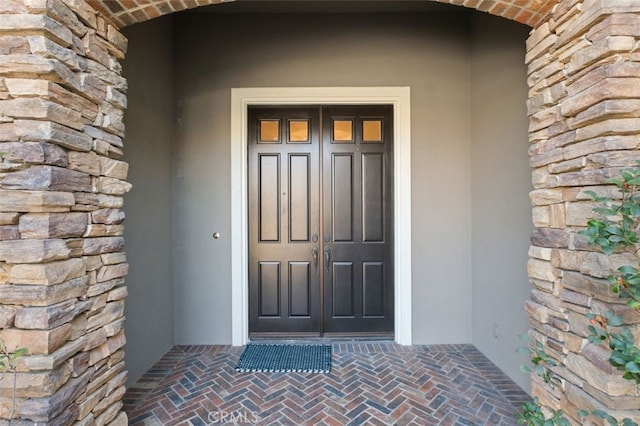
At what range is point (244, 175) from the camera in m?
2.87

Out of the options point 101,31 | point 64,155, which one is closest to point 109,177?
point 64,155

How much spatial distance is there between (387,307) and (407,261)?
21.9 inches

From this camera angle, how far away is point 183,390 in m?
2.18

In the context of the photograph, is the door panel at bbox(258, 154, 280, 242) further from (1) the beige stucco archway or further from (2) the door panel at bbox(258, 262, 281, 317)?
(1) the beige stucco archway

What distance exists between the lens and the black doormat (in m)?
2.44

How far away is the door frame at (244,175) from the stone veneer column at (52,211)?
4.71ft

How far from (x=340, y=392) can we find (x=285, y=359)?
2.10ft

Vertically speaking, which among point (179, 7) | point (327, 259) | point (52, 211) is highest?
point (179, 7)

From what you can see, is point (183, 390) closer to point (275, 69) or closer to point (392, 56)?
point (275, 69)

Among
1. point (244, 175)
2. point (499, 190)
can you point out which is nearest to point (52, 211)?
point (244, 175)

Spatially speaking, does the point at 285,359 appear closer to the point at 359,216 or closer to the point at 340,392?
the point at 340,392

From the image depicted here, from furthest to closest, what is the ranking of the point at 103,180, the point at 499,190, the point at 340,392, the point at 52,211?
1. the point at 499,190
2. the point at 340,392
3. the point at 103,180
4. the point at 52,211

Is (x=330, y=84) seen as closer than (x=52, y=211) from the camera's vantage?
No

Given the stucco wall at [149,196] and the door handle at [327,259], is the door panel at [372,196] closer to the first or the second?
the door handle at [327,259]
